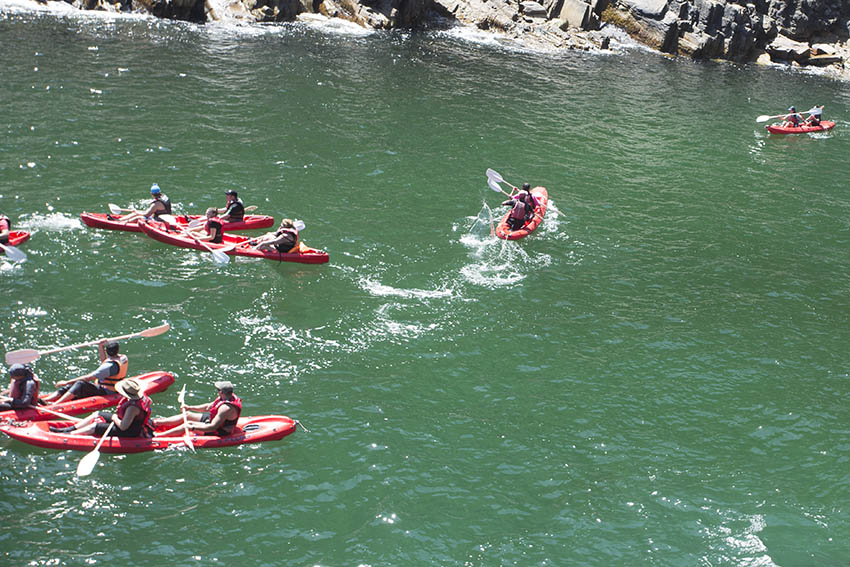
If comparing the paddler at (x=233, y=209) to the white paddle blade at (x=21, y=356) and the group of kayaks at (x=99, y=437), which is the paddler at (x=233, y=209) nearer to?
the group of kayaks at (x=99, y=437)

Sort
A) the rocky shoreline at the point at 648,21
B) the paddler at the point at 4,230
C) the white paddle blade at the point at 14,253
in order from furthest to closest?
the rocky shoreline at the point at 648,21 < the paddler at the point at 4,230 < the white paddle blade at the point at 14,253

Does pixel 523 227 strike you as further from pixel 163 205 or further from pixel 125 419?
pixel 125 419

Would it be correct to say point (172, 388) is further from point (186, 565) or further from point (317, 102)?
point (317, 102)

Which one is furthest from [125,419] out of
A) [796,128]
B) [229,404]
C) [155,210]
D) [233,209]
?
[796,128]

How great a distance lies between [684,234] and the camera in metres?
28.4

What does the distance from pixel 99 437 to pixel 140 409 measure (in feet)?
3.92

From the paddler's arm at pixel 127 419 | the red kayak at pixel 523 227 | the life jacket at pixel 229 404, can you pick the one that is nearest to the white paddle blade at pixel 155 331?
the paddler's arm at pixel 127 419

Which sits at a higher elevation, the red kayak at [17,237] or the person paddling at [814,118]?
the person paddling at [814,118]

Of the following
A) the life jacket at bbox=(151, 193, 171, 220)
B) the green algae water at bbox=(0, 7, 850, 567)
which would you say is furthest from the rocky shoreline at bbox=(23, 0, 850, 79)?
the life jacket at bbox=(151, 193, 171, 220)

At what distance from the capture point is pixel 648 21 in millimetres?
62062

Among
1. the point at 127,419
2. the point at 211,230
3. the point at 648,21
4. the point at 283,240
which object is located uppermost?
the point at 648,21

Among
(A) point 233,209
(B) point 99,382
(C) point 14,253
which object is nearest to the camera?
(B) point 99,382

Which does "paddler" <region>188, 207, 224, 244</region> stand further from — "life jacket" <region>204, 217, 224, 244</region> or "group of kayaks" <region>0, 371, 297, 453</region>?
"group of kayaks" <region>0, 371, 297, 453</region>

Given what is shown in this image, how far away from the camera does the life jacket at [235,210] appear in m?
25.6
